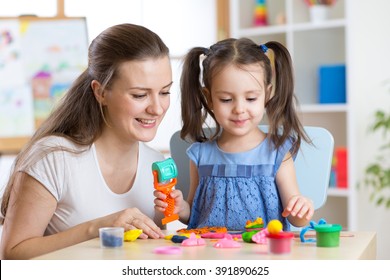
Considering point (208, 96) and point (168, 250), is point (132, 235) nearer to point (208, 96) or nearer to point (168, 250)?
point (168, 250)

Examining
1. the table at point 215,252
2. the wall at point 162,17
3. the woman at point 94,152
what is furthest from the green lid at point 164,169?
the wall at point 162,17

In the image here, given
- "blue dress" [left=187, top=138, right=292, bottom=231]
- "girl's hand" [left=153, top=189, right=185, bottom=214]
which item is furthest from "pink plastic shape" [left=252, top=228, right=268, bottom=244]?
"blue dress" [left=187, top=138, right=292, bottom=231]

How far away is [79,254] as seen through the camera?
4.46ft

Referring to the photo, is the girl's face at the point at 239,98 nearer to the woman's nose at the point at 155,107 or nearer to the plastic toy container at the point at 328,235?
the woman's nose at the point at 155,107

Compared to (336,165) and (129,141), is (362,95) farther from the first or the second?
(129,141)

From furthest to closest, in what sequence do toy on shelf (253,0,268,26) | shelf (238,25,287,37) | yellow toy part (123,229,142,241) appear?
toy on shelf (253,0,268,26)
shelf (238,25,287,37)
yellow toy part (123,229,142,241)

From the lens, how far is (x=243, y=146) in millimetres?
1988

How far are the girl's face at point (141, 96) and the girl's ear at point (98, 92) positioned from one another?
5 cm

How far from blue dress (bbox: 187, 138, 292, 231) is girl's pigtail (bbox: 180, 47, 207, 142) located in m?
0.17

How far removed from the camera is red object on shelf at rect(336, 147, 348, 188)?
4.29m

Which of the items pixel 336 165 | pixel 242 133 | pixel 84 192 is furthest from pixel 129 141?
pixel 336 165

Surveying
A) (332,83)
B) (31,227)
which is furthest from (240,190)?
(332,83)

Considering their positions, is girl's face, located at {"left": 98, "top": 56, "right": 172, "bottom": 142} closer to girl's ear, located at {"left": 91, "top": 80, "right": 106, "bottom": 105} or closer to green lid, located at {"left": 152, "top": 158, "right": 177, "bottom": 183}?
girl's ear, located at {"left": 91, "top": 80, "right": 106, "bottom": 105}

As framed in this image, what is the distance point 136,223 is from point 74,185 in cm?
37
